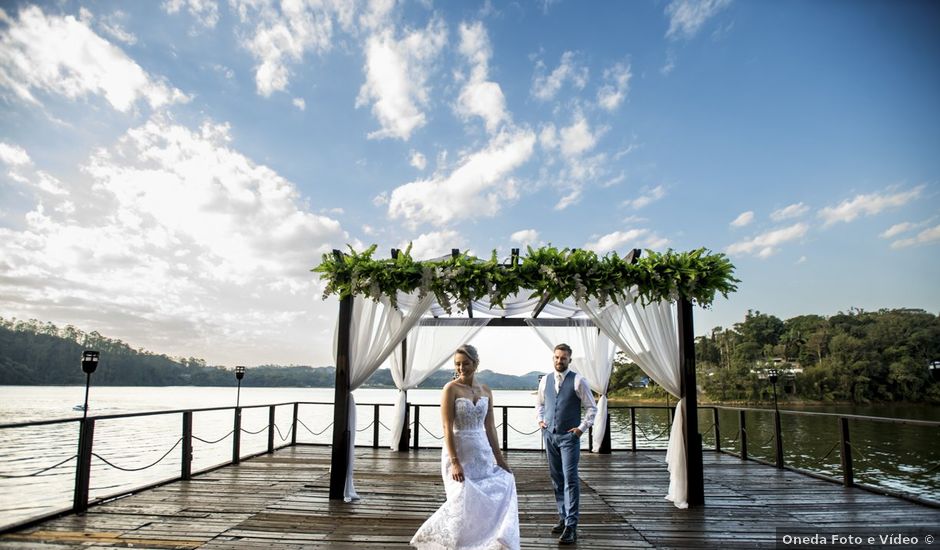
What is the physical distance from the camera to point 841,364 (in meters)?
40.3

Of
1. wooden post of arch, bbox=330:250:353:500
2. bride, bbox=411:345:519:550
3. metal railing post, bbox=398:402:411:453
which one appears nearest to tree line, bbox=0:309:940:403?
metal railing post, bbox=398:402:411:453

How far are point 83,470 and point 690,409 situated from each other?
6.01 metres

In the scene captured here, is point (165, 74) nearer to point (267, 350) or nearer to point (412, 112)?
point (412, 112)

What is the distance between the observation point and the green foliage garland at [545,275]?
5301 mm

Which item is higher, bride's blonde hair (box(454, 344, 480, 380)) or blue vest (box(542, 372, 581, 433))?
bride's blonde hair (box(454, 344, 480, 380))

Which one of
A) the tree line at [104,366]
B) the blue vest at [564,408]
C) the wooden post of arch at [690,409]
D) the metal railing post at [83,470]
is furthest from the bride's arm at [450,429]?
the tree line at [104,366]

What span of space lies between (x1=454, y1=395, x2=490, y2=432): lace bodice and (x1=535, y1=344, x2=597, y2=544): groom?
0.99 m

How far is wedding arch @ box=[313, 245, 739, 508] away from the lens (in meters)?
5.29

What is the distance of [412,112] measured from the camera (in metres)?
10.6

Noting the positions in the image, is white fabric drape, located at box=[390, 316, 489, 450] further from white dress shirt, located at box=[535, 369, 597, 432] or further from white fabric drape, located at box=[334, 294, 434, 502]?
white dress shirt, located at box=[535, 369, 597, 432]

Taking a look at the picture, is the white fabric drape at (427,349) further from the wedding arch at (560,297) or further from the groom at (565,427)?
the groom at (565,427)

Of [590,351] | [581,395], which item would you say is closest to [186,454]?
[581,395]

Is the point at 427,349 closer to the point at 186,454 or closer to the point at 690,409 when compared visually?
the point at 186,454

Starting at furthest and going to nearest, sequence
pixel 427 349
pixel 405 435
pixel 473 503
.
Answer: pixel 405 435
pixel 427 349
pixel 473 503
